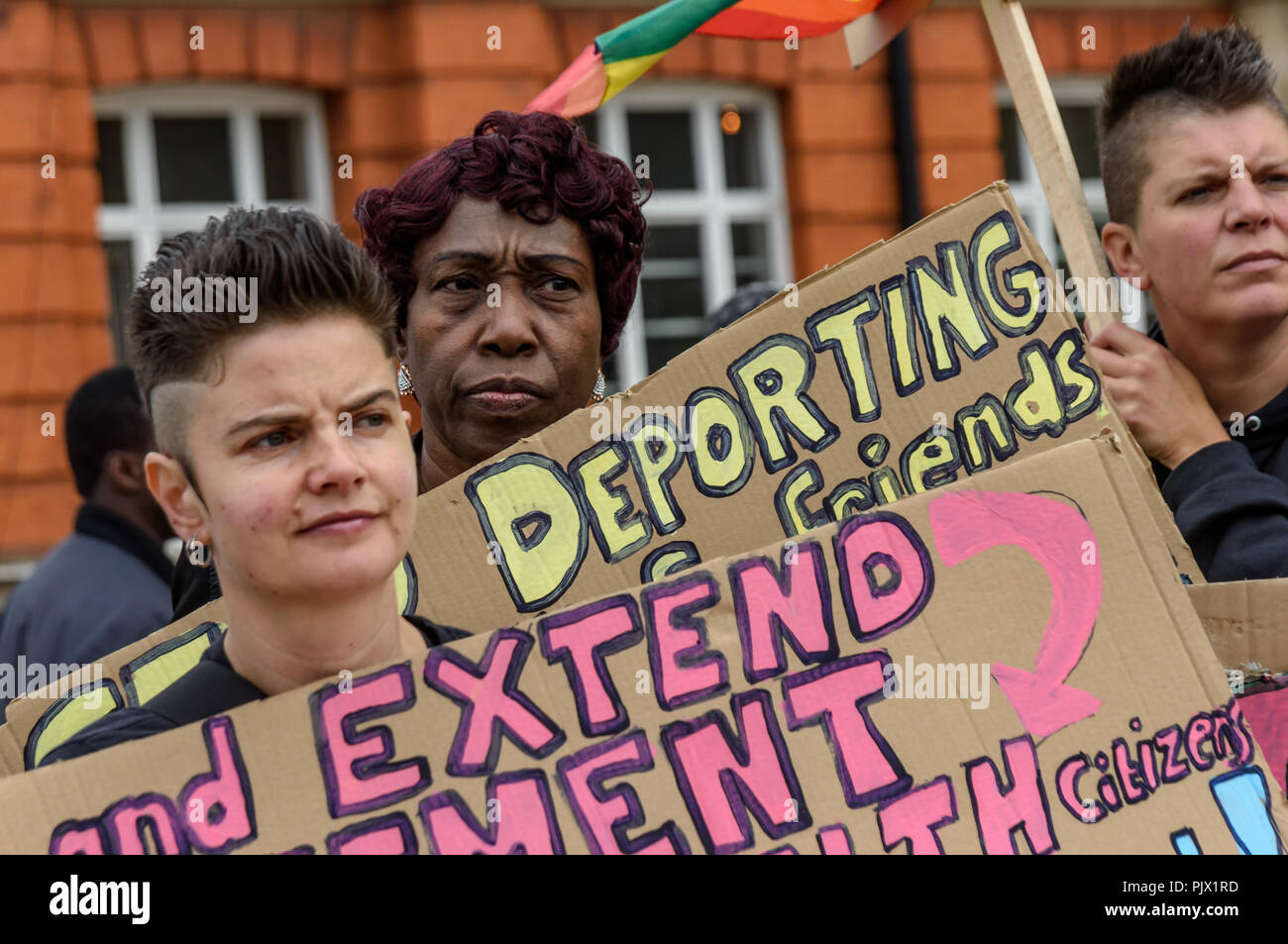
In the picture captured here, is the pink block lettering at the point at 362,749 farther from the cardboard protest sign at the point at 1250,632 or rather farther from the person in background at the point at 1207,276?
the person in background at the point at 1207,276

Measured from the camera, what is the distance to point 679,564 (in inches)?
87.4

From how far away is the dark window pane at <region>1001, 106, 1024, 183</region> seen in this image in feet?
31.2

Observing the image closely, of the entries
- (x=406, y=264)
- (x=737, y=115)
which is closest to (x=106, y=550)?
(x=406, y=264)

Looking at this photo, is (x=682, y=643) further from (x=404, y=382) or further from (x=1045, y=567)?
(x=404, y=382)

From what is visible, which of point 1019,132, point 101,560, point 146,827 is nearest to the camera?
point 146,827

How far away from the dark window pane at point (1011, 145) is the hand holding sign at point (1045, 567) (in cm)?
795

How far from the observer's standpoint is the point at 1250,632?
2008mm

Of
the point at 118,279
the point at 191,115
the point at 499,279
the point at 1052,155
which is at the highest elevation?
the point at 191,115

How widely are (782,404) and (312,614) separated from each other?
808mm

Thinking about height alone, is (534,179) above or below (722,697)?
above

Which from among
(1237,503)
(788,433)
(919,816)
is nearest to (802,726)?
(919,816)

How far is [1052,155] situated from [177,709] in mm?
1592
